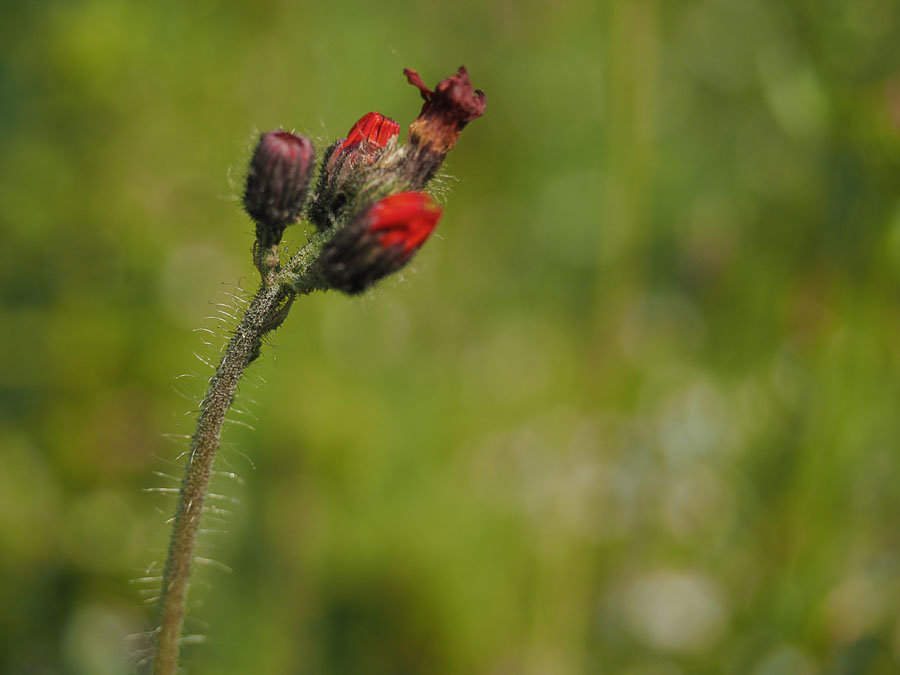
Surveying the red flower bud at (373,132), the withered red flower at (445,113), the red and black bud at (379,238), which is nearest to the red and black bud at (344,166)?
the red flower bud at (373,132)

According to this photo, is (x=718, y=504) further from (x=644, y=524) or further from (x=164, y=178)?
(x=164, y=178)

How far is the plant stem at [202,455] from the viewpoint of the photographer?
2100mm

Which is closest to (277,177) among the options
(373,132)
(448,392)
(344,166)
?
(344,166)

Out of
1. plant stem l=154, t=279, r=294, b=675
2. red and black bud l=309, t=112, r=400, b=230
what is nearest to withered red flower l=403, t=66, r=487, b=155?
red and black bud l=309, t=112, r=400, b=230

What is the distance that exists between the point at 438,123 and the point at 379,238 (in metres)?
0.46

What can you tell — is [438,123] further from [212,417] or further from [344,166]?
[212,417]

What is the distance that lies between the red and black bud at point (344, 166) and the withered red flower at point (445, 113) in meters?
0.10

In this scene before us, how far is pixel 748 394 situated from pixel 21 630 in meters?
3.83

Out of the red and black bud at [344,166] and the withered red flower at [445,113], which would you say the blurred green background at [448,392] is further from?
the withered red flower at [445,113]

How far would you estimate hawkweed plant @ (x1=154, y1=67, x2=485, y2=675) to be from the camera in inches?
82.9

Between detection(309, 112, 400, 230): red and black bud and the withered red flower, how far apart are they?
101mm

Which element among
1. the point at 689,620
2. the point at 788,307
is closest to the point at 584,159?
the point at 788,307

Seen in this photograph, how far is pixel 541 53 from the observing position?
272 inches

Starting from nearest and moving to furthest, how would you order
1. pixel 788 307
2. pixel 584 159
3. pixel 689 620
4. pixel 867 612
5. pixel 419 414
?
pixel 867 612
pixel 689 620
pixel 788 307
pixel 419 414
pixel 584 159
